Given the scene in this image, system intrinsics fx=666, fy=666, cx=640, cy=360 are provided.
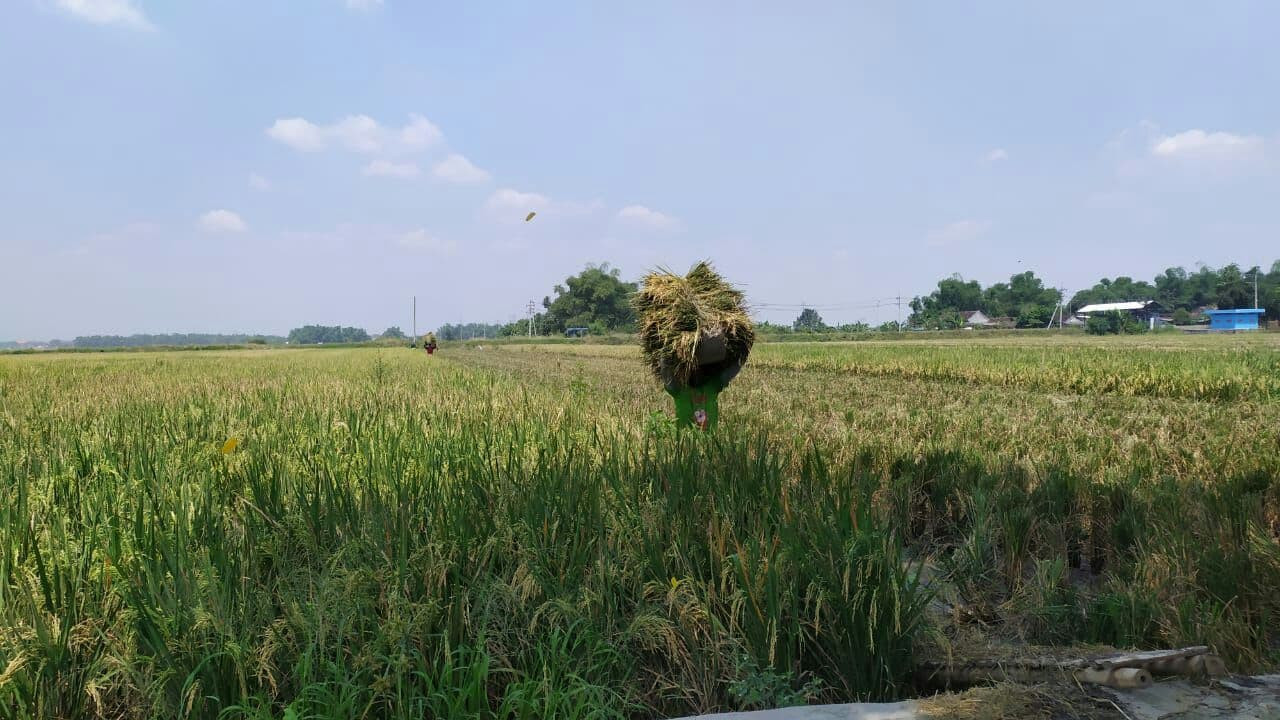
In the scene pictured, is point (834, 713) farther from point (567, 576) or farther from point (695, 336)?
point (695, 336)

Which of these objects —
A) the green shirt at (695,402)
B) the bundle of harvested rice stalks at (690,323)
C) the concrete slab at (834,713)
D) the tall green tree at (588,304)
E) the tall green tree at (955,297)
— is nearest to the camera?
the concrete slab at (834,713)

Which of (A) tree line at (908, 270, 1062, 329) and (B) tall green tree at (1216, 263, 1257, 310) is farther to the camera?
(A) tree line at (908, 270, 1062, 329)

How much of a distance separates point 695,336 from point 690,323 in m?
0.32

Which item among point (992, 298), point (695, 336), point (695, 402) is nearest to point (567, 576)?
point (695, 336)

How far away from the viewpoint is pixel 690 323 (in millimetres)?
4910

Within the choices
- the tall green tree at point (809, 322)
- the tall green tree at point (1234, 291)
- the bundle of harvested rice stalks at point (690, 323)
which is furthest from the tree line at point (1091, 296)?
the bundle of harvested rice stalks at point (690, 323)

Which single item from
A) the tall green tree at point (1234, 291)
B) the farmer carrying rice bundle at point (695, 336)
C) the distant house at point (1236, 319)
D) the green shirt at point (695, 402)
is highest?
the tall green tree at point (1234, 291)

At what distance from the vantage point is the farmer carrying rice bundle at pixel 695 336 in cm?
Answer: 466

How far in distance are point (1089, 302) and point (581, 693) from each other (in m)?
165

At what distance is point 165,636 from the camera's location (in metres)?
1.93

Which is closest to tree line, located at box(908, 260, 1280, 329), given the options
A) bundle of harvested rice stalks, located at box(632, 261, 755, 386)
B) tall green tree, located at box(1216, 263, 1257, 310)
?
tall green tree, located at box(1216, 263, 1257, 310)

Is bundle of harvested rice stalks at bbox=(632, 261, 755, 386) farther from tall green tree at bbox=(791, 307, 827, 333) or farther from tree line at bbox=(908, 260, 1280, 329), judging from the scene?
tree line at bbox=(908, 260, 1280, 329)

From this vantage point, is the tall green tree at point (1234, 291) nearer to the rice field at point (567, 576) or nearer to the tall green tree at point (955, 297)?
the tall green tree at point (955, 297)

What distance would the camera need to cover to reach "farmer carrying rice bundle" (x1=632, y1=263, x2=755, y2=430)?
466 cm
